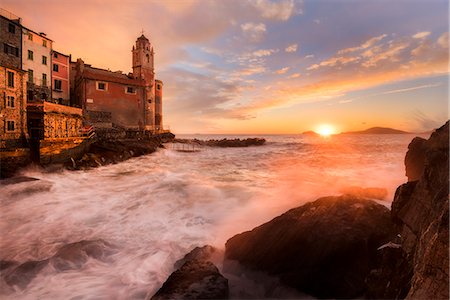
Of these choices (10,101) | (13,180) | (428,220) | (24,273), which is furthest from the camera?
(10,101)

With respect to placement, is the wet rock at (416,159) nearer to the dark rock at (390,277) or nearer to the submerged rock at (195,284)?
the dark rock at (390,277)

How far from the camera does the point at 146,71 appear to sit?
148 ft

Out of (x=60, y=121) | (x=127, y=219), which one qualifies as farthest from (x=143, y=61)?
(x=127, y=219)

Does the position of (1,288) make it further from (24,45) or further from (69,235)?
(24,45)

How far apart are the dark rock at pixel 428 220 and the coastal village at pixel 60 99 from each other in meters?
27.2

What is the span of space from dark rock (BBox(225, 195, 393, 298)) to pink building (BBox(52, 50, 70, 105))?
1679 inches

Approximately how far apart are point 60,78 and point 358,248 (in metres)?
47.8

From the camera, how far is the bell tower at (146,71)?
145ft

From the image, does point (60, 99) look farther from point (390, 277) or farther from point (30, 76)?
point (390, 277)

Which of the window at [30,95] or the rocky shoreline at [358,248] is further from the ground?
the window at [30,95]

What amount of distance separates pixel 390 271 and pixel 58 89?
47592mm

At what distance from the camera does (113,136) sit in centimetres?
3606

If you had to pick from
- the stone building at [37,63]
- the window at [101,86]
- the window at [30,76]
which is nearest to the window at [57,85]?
the stone building at [37,63]

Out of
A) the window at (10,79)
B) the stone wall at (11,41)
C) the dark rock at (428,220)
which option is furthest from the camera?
the stone wall at (11,41)
